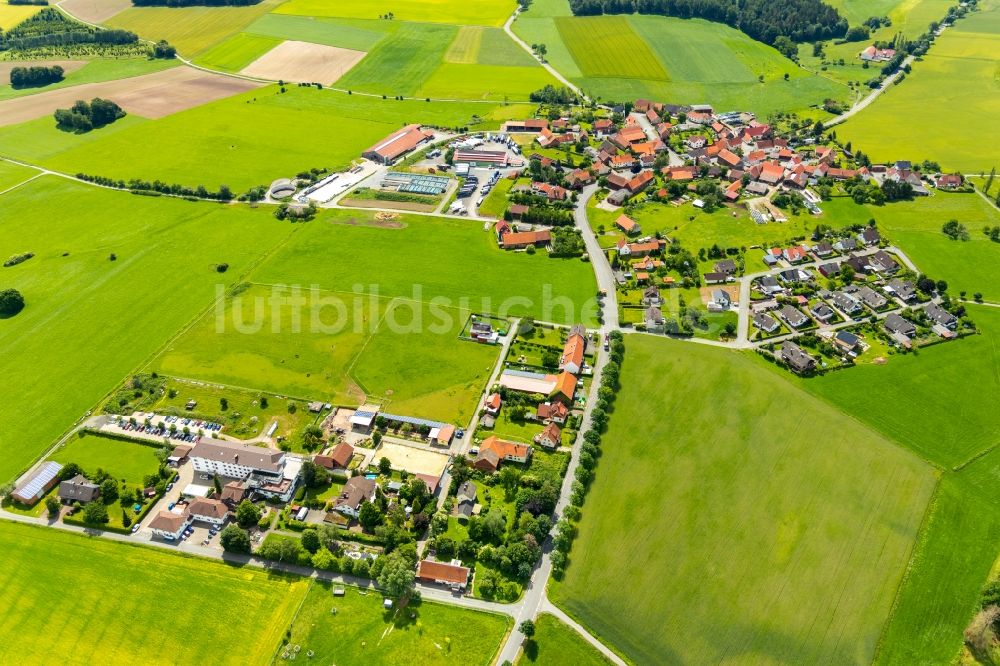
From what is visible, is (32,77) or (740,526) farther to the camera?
(32,77)

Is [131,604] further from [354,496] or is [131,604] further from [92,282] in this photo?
[92,282]

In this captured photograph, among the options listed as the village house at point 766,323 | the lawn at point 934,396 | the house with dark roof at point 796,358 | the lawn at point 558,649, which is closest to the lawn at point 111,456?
the lawn at point 558,649

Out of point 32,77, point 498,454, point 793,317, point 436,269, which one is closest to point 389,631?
point 498,454

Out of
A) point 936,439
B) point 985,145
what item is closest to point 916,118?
point 985,145

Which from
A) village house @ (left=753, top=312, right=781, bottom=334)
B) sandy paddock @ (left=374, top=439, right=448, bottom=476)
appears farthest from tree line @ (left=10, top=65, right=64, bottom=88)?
village house @ (left=753, top=312, right=781, bottom=334)

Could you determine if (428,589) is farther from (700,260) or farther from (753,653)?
(700,260)

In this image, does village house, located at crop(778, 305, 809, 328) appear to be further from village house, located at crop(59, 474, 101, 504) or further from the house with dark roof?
village house, located at crop(59, 474, 101, 504)

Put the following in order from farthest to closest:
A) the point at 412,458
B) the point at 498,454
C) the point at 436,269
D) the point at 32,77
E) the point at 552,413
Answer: the point at 32,77, the point at 436,269, the point at 552,413, the point at 412,458, the point at 498,454
